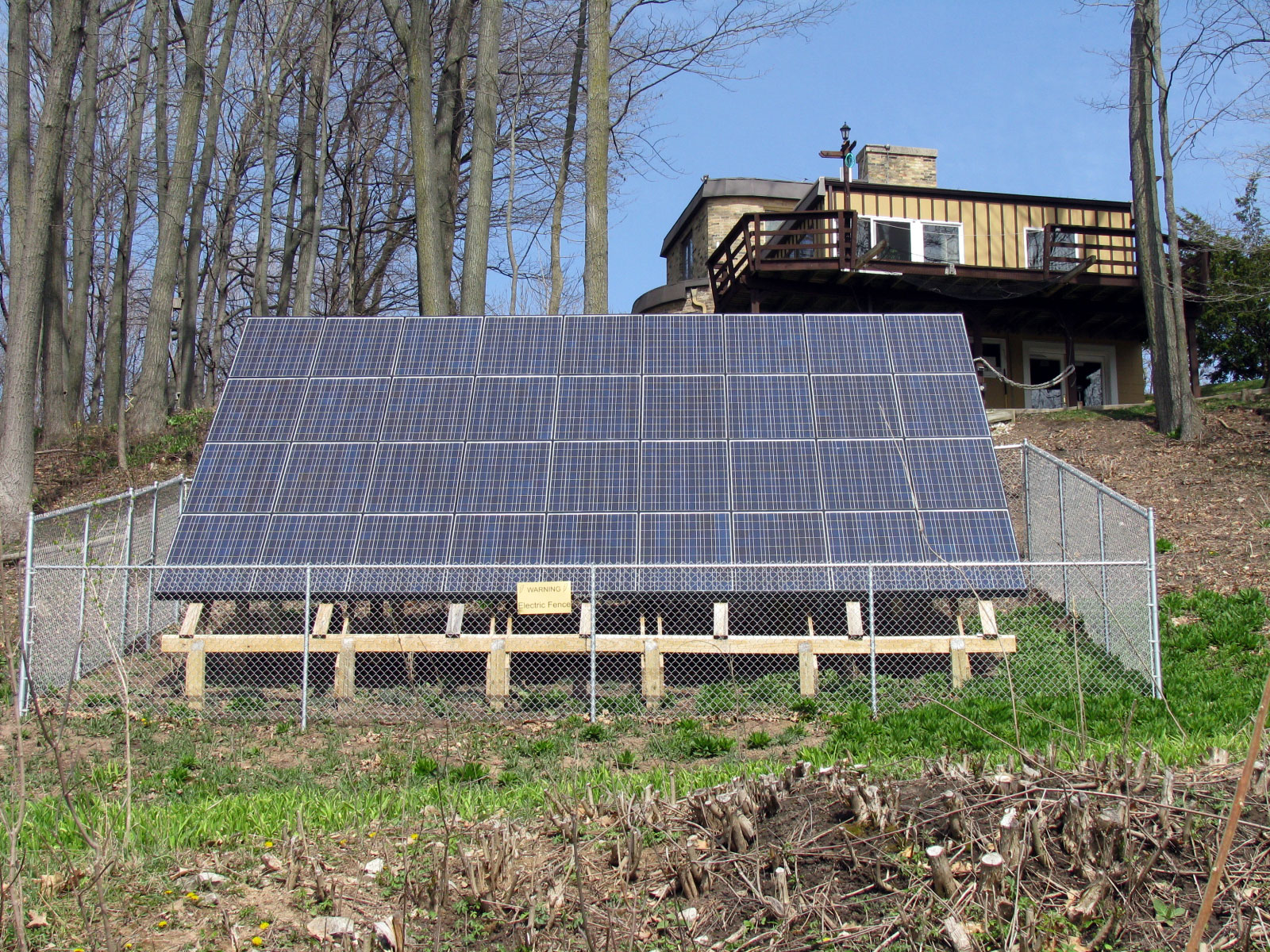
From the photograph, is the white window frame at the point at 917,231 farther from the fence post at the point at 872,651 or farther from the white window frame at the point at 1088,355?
the fence post at the point at 872,651

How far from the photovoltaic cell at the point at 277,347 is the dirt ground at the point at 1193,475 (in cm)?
1104

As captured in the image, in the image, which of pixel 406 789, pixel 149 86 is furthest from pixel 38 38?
pixel 406 789

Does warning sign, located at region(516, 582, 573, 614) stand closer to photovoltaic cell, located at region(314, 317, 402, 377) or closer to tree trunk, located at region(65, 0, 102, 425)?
photovoltaic cell, located at region(314, 317, 402, 377)

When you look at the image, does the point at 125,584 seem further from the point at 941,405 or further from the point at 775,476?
the point at 941,405

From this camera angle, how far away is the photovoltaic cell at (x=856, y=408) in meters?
11.9

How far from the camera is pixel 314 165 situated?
31078 mm

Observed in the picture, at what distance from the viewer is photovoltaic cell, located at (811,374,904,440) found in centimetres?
1186

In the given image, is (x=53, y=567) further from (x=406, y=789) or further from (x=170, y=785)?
(x=406, y=789)

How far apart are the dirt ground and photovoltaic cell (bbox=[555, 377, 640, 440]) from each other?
6.72 meters

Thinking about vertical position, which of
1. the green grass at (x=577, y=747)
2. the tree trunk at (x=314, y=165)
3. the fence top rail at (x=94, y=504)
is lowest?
the green grass at (x=577, y=747)

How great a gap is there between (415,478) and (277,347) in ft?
10.6

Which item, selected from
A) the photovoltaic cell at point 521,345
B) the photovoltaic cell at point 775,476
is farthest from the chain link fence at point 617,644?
the photovoltaic cell at point 521,345

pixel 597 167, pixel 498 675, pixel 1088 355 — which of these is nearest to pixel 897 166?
pixel 1088 355

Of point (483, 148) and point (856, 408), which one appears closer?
point (856, 408)
